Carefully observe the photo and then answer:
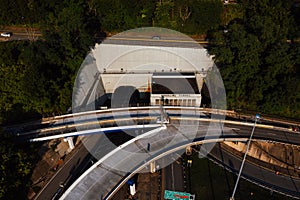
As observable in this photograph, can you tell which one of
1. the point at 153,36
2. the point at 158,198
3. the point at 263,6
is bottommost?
the point at 158,198

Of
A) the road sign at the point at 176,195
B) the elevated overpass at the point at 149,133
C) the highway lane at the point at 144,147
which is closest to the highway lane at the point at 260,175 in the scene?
the elevated overpass at the point at 149,133

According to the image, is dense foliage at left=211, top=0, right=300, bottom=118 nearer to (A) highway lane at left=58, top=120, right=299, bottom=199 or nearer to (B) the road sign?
(A) highway lane at left=58, top=120, right=299, bottom=199

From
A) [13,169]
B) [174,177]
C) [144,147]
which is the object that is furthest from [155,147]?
[13,169]

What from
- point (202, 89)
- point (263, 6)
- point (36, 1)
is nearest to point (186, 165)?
point (202, 89)

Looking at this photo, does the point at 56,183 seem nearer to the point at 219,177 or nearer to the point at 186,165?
the point at 186,165

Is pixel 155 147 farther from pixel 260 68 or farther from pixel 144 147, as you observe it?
pixel 260 68

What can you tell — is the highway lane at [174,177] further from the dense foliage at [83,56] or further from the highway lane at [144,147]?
the dense foliage at [83,56]

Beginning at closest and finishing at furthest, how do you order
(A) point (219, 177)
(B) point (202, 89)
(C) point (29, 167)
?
1. (C) point (29, 167)
2. (A) point (219, 177)
3. (B) point (202, 89)
